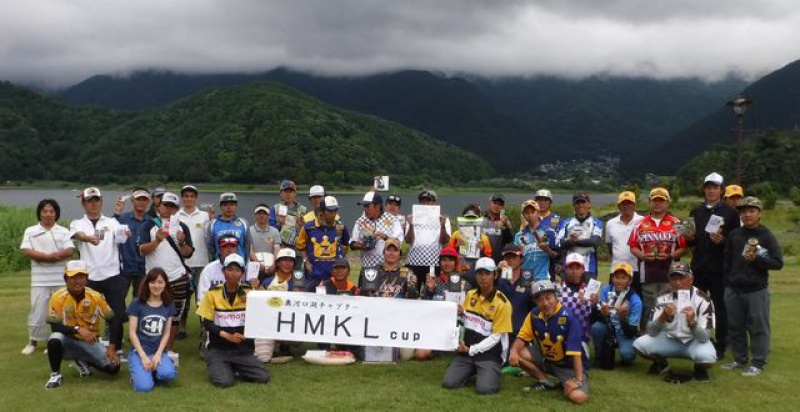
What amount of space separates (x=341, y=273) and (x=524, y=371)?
293cm

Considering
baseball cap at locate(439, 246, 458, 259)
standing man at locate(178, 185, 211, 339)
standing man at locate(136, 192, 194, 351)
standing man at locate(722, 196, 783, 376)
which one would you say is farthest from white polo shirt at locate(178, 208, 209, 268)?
standing man at locate(722, 196, 783, 376)

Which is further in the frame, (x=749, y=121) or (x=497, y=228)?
(x=749, y=121)

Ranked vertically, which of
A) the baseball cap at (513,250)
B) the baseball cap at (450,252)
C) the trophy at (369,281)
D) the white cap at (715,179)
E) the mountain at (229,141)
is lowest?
the trophy at (369,281)

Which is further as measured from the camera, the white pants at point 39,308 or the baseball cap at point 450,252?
the baseball cap at point 450,252

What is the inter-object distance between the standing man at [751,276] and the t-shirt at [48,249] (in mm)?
9570

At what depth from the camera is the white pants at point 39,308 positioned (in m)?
8.95

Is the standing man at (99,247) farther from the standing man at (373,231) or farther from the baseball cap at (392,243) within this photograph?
the baseball cap at (392,243)

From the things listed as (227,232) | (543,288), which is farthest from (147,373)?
(543,288)

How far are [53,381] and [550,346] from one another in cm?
637

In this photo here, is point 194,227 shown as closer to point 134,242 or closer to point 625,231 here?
point 134,242

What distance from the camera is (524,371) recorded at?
321 inches

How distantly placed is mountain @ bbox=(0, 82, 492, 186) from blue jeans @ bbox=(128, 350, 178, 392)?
93.2 m

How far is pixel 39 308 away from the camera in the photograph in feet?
29.5

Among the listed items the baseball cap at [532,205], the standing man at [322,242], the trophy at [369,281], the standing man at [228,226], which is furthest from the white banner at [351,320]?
the baseball cap at [532,205]
